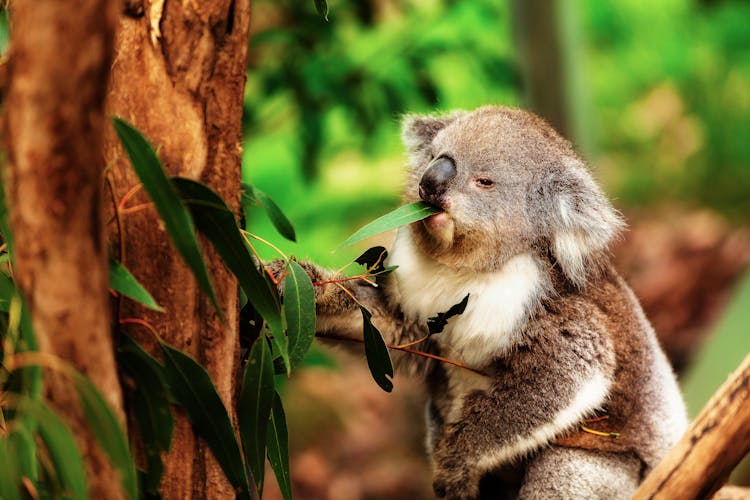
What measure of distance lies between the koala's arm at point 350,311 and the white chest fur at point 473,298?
7 centimetres

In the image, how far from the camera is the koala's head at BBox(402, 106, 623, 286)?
8.59 ft

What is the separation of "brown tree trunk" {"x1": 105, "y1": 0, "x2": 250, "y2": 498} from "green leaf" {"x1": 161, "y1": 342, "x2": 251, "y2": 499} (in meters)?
0.08

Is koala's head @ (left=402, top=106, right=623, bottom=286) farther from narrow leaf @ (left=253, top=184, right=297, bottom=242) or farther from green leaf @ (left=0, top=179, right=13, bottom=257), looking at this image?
green leaf @ (left=0, top=179, right=13, bottom=257)

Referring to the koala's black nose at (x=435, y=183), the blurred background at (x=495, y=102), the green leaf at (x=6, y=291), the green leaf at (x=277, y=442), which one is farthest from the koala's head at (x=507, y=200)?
the green leaf at (x=6, y=291)

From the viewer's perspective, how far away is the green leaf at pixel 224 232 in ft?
5.74

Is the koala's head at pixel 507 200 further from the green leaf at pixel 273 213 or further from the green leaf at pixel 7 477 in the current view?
the green leaf at pixel 7 477

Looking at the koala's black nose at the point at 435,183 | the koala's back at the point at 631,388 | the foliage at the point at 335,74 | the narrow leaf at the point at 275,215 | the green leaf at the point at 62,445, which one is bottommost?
the koala's back at the point at 631,388

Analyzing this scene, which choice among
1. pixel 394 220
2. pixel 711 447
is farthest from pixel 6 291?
pixel 711 447

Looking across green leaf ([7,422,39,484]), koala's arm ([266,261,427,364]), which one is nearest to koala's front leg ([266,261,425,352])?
koala's arm ([266,261,427,364])

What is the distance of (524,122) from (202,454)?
5.15ft

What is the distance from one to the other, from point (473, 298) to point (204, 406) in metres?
1.13

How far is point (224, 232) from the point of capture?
179cm

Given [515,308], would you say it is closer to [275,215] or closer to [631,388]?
[631,388]

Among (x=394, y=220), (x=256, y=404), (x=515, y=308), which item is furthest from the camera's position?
(x=515, y=308)
